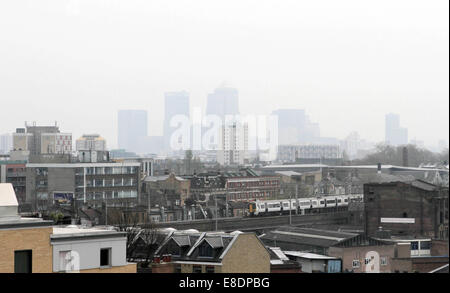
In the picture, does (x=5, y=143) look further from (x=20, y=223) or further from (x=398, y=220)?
(x=20, y=223)

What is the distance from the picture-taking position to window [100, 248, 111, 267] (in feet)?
11.1

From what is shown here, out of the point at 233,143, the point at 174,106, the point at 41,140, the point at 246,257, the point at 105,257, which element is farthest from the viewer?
the point at 174,106

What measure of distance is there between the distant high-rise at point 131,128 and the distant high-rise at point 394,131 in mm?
19281

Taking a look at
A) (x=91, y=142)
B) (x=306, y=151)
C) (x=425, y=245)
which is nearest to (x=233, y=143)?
(x=306, y=151)

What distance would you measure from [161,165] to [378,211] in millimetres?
23274

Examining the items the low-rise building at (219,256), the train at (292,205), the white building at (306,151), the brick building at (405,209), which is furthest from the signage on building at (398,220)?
the white building at (306,151)

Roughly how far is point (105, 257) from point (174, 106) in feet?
156

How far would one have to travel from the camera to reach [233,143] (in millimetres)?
48469

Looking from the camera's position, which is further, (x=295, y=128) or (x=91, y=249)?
(x=295, y=128)

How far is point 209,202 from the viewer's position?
19844mm
